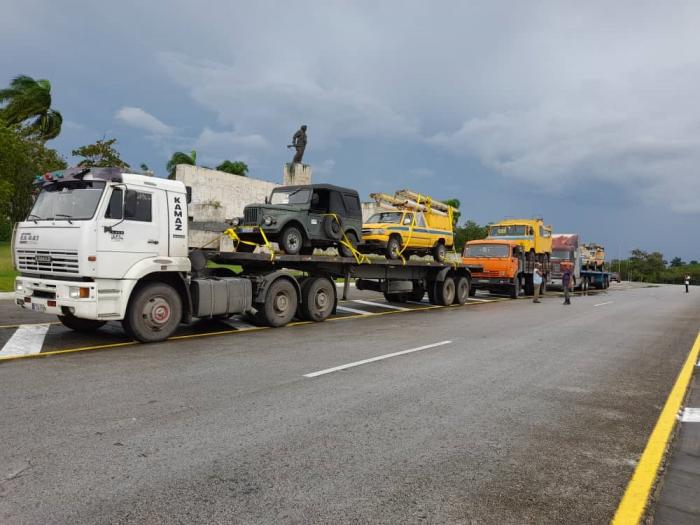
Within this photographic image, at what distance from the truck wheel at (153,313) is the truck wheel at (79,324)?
4.96 ft

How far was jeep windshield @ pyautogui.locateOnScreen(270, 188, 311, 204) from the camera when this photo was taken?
40.5 feet

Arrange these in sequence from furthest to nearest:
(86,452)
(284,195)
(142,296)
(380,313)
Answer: (380,313) < (284,195) < (142,296) < (86,452)

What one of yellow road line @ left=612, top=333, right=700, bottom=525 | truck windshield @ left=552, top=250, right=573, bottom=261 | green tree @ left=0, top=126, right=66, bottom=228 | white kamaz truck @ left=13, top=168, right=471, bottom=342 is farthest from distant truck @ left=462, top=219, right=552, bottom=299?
green tree @ left=0, top=126, right=66, bottom=228

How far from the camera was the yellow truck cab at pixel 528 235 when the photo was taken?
2361 cm

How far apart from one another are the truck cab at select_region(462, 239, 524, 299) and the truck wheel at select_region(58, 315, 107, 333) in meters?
14.6

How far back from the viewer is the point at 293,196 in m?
12.5

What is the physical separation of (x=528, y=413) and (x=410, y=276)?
10588mm

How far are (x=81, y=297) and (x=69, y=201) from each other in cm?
155

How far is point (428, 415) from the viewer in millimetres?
4875

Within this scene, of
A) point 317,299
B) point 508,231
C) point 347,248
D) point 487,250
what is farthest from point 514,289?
point 317,299

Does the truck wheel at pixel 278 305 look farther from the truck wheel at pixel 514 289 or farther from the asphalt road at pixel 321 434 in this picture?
the truck wheel at pixel 514 289

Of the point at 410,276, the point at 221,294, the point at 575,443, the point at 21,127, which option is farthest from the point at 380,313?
the point at 21,127

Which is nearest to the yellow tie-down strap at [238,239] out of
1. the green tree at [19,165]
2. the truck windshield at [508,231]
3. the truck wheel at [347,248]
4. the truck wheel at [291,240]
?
the truck wheel at [291,240]

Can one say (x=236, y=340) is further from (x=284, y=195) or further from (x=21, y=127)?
(x=21, y=127)
